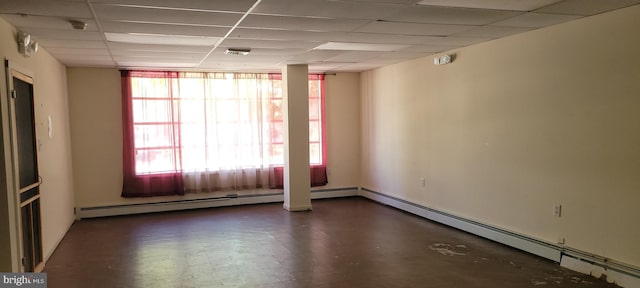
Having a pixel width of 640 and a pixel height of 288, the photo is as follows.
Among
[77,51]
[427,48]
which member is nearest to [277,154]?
[427,48]

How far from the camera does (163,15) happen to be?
11.6 feet

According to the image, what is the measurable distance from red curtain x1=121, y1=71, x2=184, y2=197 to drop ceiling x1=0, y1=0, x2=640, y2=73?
1076 mm

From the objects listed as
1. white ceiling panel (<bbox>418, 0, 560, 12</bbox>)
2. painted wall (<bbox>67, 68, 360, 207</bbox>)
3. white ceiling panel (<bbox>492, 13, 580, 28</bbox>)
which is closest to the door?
painted wall (<bbox>67, 68, 360, 207</bbox>)

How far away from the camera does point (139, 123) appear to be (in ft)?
23.4

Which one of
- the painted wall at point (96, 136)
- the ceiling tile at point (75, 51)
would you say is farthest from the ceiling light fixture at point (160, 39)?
the painted wall at point (96, 136)

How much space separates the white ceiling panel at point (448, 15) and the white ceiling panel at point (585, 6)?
30 centimetres

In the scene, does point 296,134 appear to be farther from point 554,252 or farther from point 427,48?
point 554,252

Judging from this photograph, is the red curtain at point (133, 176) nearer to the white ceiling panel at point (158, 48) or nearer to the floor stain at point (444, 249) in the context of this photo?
the white ceiling panel at point (158, 48)

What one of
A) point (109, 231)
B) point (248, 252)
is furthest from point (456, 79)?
point (109, 231)

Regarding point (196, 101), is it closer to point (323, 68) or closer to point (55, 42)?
point (323, 68)

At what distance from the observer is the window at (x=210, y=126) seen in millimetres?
7156

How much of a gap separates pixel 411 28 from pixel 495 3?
3.16 feet

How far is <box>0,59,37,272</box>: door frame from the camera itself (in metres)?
3.48

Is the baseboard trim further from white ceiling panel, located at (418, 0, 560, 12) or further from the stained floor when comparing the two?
white ceiling panel, located at (418, 0, 560, 12)
